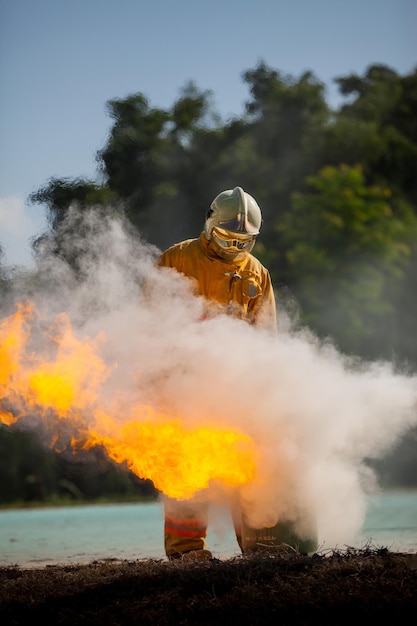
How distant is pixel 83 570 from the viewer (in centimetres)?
678

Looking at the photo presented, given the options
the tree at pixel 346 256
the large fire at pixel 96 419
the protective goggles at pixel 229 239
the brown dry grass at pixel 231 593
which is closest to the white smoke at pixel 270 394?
the large fire at pixel 96 419

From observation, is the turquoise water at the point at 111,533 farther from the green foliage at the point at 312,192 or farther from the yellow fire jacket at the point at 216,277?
the green foliage at the point at 312,192

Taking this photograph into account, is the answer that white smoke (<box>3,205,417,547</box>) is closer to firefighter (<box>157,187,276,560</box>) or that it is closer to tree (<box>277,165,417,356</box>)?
firefighter (<box>157,187,276,560</box>)

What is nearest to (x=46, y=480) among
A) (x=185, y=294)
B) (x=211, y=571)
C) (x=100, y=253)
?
(x=100, y=253)

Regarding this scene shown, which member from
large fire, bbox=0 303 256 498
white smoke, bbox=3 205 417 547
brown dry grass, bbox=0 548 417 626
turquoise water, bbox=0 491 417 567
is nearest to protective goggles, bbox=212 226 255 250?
white smoke, bbox=3 205 417 547

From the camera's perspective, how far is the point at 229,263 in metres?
8.18

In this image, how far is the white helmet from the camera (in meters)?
7.96

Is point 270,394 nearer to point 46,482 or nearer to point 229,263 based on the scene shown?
point 229,263

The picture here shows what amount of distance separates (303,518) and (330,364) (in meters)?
1.40

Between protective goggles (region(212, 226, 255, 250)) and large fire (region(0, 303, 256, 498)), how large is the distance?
1485 millimetres

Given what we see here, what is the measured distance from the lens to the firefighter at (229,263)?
7.99 metres

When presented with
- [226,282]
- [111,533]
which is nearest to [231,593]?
[226,282]

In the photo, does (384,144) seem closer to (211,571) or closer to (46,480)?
(46,480)

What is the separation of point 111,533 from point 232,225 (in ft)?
21.4
